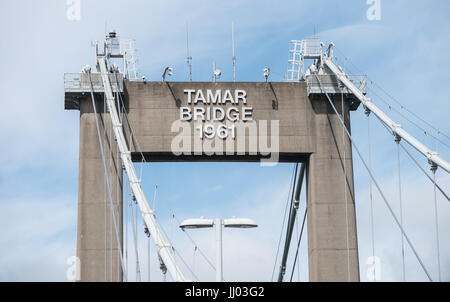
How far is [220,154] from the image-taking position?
5112 cm

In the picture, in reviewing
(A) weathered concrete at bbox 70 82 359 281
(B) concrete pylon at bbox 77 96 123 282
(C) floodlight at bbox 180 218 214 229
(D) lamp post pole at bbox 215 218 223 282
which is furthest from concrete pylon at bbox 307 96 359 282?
(C) floodlight at bbox 180 218 214 229

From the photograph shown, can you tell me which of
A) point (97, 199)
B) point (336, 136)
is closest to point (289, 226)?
point (336, 136)

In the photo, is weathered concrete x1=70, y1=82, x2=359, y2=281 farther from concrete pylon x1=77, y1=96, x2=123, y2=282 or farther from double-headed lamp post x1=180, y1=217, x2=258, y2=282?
double-headed lamp post x1=180, y1=217, x2=258, y2=282

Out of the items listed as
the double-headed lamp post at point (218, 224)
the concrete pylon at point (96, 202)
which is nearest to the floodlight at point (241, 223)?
the double-headed lamp post at point (218, 224)

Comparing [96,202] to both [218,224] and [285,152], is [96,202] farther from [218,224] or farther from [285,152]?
[218,224]

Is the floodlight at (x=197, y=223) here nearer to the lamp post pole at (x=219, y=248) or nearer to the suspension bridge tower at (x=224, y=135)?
the lamp post pole at (x=219, y=248)

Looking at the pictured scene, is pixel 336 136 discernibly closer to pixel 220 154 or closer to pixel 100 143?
pixel 220 154

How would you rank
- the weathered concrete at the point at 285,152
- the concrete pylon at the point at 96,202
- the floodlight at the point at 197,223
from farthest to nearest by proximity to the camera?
the weathered concrete at the point at 285,152 → the concrete pylon at the point at 96,202 → the floodlight at the point at 197,223

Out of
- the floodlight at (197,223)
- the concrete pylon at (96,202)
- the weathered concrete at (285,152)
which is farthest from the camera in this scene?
the weathered concrete at (285,152)

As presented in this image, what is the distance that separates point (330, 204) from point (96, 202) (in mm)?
11493

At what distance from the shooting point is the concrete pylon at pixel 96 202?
4803 centimetres

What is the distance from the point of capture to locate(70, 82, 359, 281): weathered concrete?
49.0 m

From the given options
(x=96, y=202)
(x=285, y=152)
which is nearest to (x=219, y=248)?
(x=96, y=202)
